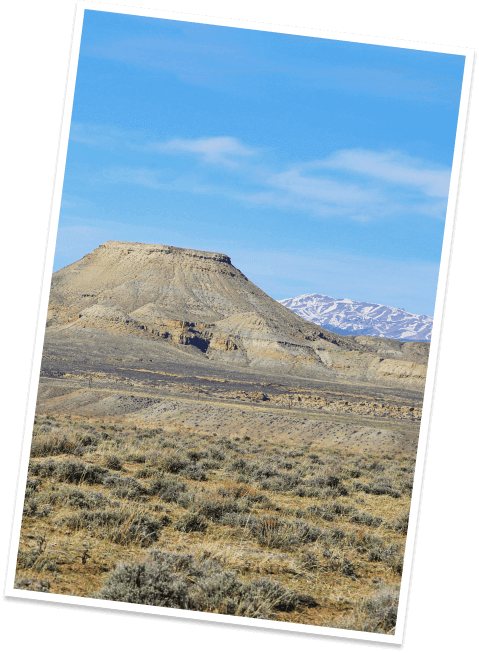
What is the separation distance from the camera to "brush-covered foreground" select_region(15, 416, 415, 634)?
441cm

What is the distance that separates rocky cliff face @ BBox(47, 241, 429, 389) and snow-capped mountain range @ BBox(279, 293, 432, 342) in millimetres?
5071

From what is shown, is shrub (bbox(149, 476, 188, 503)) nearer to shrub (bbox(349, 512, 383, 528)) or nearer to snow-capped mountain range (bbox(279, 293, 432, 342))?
shrub (bbox(349, 512, 383, 528))

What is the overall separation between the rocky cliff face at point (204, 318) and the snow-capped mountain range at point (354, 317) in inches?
200

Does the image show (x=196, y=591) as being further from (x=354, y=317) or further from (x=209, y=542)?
(x=354, y=317)

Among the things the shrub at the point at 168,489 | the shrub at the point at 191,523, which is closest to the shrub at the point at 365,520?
the shrub at the point at 191,523

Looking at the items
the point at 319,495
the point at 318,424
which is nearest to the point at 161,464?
the point at 319,495

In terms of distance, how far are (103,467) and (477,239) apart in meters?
6.17

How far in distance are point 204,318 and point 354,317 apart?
36.0m

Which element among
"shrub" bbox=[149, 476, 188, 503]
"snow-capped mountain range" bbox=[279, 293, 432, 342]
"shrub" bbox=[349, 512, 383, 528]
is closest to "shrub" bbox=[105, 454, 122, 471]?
"shrub" bbox=[149, 476, 188, 503]

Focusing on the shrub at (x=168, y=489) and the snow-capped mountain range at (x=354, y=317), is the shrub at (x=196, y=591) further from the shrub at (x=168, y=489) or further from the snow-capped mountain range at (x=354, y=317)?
the snow-capped mountain range at (x=354, y=317)

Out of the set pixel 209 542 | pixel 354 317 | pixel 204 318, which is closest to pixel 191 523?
pixel 209 542

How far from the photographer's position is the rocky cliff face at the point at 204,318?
68250 mm

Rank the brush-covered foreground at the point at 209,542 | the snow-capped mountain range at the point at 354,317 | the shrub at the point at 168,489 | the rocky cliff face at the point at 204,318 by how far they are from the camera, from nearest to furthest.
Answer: the brush-covered foreground at the point at 209,542 → the shrub at the point at 168,489 → the rocky cliff face at the point at 204,318 → the snow-capped mountain range at the point at 354,317

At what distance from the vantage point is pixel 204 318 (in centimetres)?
8106
